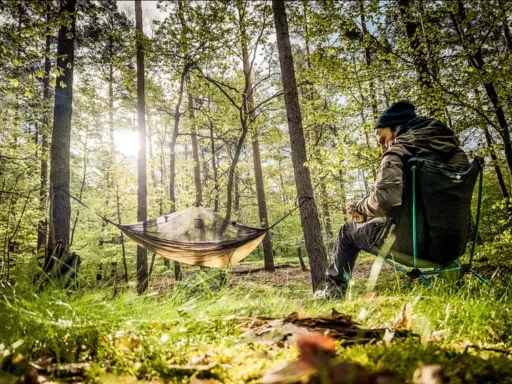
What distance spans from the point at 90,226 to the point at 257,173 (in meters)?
6.46

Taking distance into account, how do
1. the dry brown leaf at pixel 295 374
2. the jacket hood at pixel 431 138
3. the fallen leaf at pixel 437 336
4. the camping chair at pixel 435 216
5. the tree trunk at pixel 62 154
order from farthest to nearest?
1. the tree trunk at pixel 62 154
2. the jacket hood at pixel 431 138
3. the camping chair at pixel 435 216
4. the fallen leaf at pixel 437 336
5. the dry brown leaf at pixel 295 374

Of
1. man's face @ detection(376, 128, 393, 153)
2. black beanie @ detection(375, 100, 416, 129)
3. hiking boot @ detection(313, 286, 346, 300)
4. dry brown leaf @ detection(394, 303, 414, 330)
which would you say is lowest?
hiking boot @ detection(313, 286, 346, 300)

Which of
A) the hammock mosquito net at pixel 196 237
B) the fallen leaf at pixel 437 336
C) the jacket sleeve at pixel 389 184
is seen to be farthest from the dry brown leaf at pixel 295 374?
the hammock mosquito net at pixel 196 237

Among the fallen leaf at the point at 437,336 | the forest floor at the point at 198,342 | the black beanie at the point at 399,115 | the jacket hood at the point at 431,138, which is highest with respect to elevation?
the black beanie at the point at 399,115

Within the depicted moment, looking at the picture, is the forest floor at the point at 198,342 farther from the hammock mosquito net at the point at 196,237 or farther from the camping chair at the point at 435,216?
the hammock mosquito net at the point at 196,237

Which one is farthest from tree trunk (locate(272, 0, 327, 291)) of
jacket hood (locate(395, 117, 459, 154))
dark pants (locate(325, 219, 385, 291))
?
jacket hood (locate(395, 117, 459, 154))

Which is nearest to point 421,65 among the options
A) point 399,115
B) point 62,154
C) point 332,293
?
point 399,115

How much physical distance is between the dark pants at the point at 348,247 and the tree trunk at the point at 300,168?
1.28 m

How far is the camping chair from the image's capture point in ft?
5.07

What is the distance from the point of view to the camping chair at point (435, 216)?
154 centimetres

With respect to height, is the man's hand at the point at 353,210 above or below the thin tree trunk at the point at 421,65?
below

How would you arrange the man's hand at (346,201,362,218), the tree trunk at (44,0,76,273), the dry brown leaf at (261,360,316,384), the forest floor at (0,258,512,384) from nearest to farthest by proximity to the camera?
the dry brown leaf at (261,360,316,384), the forest floor at (0,258,512,384), the man's hand at (346,201,362,218), the tree trunk at (44,0,76,273)

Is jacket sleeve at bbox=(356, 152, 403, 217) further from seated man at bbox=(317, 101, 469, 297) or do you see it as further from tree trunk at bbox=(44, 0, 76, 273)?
tree trunk at bbox=(44, 0, 76, 273)

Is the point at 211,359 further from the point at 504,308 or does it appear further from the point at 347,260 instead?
the point at 347,260
